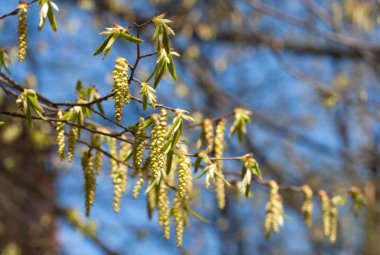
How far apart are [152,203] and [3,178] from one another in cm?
427

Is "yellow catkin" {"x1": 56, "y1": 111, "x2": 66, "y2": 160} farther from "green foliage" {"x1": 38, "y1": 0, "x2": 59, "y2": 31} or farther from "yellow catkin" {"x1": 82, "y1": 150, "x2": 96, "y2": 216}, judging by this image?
"green foliage" {"x1": 38, "y1": 0, "x2": 59, "y2": 31}

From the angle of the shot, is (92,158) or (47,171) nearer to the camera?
(92,158)

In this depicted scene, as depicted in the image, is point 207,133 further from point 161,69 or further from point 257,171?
point 161,69

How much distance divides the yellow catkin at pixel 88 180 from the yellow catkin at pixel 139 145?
38 cm

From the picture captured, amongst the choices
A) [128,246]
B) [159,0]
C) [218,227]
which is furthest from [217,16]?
[128,246]

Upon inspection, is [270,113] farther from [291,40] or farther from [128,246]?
[128,246]

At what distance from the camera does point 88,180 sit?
201cm

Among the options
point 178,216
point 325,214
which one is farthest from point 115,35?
point 325,214

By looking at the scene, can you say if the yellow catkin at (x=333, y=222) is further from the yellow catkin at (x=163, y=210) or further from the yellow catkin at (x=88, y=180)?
the yellow catkin at (x=88, y=180)

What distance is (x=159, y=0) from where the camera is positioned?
6.14 meters

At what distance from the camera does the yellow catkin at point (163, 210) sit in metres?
1.93

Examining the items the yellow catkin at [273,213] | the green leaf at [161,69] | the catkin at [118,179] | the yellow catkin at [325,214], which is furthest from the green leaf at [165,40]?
the yellow catkin at [325,214]

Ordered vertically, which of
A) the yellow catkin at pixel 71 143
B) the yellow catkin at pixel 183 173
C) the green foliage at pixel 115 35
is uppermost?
the green foliage at pixel 115 35

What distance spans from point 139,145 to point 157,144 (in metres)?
0.10
